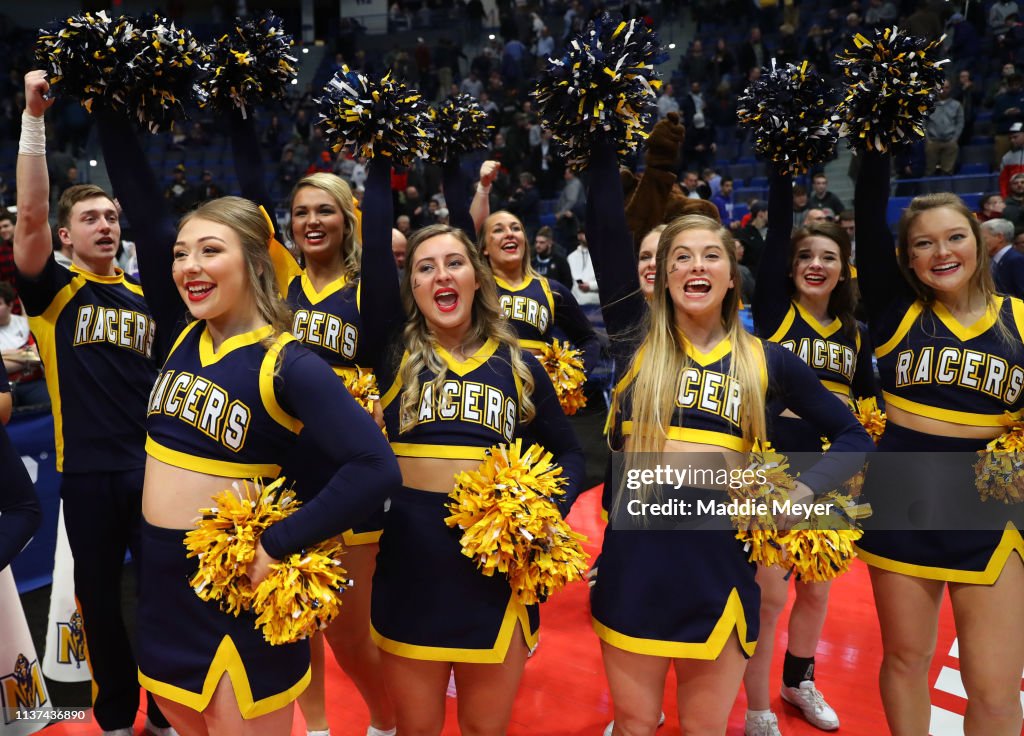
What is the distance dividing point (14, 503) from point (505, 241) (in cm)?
268

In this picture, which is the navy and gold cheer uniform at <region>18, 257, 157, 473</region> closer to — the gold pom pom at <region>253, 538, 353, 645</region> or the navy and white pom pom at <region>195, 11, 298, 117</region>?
the navy and white pom pom at <region>195, 11, 298, 117</region>

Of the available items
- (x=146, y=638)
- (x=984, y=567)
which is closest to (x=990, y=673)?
(x=984, y=567)

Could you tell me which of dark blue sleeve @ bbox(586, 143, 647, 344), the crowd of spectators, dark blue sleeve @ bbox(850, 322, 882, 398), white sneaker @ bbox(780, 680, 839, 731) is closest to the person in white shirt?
the crowd of spectators

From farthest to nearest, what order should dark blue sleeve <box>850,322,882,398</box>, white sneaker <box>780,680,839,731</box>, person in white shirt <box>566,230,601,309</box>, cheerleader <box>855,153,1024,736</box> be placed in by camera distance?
person in white shirt <box>566,230,601,309</box>
dark blue sleeve <box>850,322,882,398</box>
white sneaker <box>780,680,839,731</box>
cheerleader <box>855,153,1024,736</box>

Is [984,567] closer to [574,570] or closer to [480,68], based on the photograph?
[574,570]

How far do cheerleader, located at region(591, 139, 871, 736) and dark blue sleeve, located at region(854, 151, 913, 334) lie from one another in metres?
0.55

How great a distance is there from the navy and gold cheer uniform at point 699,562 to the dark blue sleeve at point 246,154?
160cm

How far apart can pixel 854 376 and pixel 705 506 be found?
1418 millimetres

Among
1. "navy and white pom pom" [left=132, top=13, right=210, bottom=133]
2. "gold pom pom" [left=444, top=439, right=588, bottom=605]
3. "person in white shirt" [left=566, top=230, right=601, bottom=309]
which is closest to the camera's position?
"gold pom pom" [left=444, top=439, right=588, bottom=605]

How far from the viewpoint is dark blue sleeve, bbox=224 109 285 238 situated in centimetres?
292

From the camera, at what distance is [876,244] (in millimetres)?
2631

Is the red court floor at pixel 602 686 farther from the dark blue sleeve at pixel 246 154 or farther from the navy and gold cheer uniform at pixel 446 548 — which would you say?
the dark blue sleeve at pixel 246 154

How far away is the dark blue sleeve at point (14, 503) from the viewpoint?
1940 mm

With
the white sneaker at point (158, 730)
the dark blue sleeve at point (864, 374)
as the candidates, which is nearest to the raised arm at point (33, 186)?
the white sneaker at point (158, 730)
